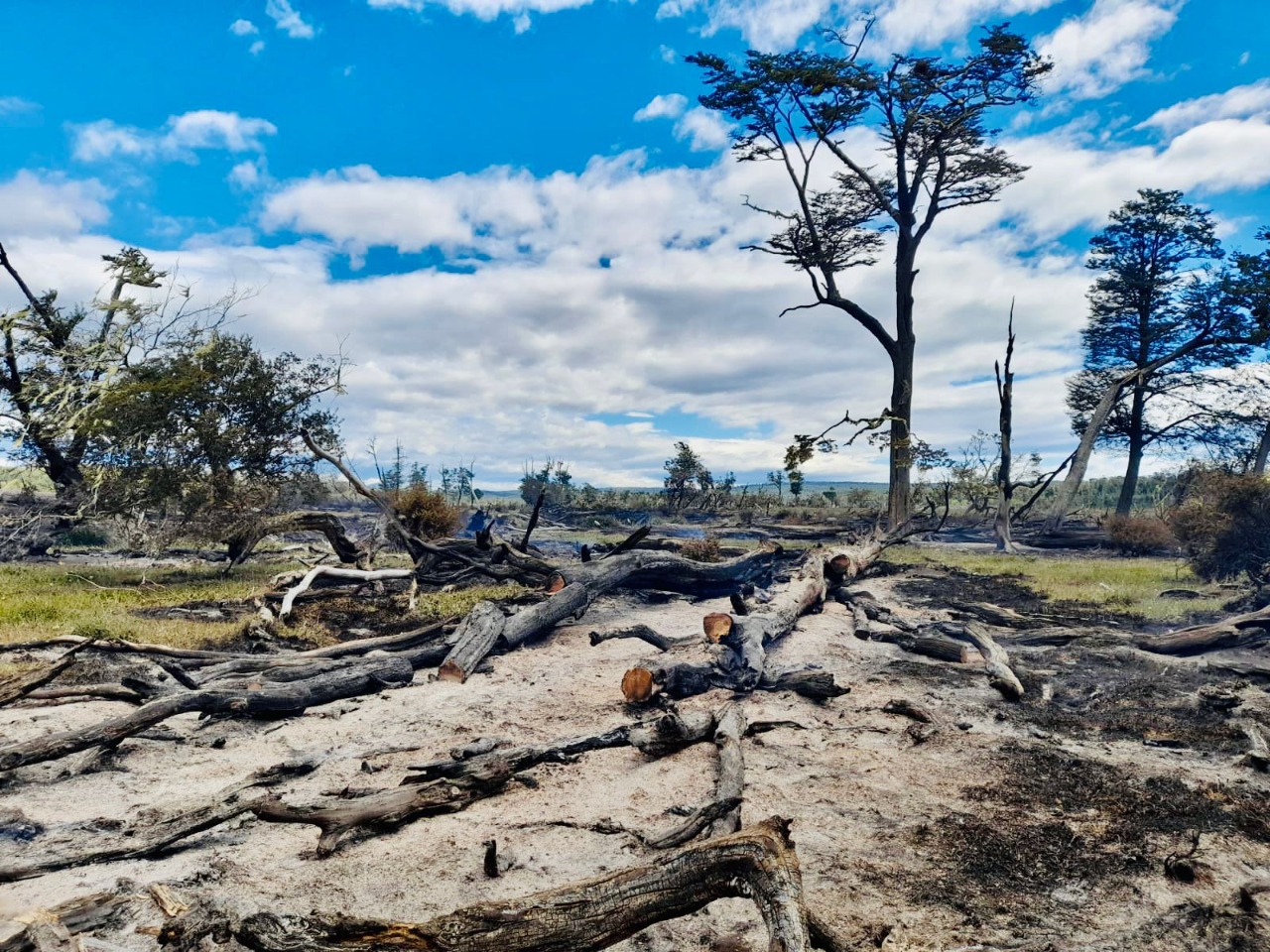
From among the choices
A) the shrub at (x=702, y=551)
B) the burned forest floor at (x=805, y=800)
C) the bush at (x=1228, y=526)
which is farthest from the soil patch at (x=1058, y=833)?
the bush at (x=1228, y=526)

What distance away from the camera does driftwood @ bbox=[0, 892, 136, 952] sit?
2742 millimetres

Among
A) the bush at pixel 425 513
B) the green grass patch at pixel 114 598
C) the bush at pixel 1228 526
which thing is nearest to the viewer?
the green grass patch at pixel 114 598

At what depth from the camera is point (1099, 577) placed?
18250mm

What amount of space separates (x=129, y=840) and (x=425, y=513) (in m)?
13.6

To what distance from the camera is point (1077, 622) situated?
11891 mm

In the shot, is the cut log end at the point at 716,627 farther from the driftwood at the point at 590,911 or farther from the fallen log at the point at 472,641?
the driftwood at the point at 590,911

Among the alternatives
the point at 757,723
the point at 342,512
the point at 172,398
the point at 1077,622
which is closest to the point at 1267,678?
the point at 1077,622

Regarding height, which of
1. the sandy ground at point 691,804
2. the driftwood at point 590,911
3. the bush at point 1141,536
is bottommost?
the sandy ground at point 691,804

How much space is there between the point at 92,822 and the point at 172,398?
50.1 feet

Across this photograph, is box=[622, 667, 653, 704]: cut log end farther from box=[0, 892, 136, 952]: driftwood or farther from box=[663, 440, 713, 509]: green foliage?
box=[663, 440, 713, 509]: green foliage

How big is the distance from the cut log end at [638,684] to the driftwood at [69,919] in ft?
14.2

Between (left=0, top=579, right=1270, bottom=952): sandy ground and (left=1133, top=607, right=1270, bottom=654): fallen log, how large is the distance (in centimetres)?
191

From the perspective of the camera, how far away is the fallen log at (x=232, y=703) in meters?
5.46

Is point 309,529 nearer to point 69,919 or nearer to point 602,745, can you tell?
point 602,745
